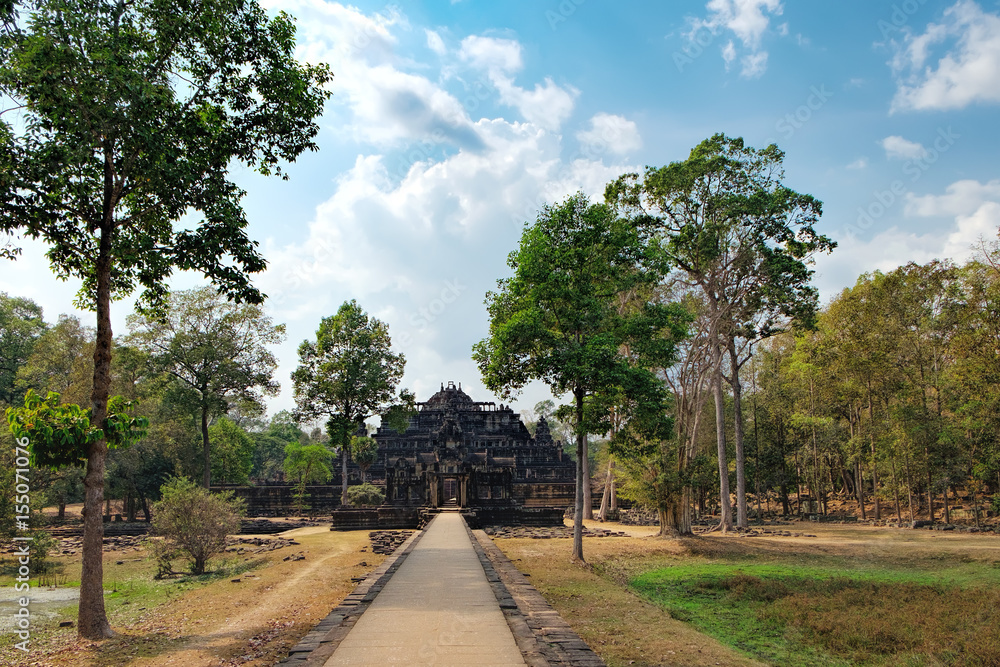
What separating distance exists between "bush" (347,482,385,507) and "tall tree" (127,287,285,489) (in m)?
7.26

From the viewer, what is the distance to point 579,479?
51.6 ft

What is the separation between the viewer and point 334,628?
22.2ft

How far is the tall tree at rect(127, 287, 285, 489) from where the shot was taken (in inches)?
1138

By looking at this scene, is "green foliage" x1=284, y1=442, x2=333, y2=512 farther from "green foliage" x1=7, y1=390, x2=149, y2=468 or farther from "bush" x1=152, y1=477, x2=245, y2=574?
"green foliage" x1=7, y1=390, x2=149, y2=468

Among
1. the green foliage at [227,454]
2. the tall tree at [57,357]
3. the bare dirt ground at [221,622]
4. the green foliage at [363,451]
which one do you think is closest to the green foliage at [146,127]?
the bare dirt ground at [221,622]

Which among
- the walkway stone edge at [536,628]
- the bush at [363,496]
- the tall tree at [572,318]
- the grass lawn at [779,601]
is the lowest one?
the bush at [363,496]

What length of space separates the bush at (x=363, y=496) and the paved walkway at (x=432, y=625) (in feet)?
73.8

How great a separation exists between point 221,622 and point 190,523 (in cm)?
684

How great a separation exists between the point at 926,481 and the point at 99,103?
99.7 feet

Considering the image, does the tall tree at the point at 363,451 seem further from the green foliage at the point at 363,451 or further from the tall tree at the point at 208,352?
the tall tree at the point at 208,352

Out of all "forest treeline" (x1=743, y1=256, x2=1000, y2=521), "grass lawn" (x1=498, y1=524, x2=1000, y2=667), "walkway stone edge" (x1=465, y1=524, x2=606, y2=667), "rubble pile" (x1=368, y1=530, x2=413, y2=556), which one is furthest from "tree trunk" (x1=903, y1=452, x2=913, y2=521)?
"walkway stone edge" (x1=465, y1=524, x2=606, y2=667)

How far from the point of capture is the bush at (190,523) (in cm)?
1482

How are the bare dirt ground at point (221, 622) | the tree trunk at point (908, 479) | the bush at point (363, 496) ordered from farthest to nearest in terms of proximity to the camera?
the bush at point (363, 496), the tree trunk at point (908, 479), the bare dirt ground at point (221, 622)

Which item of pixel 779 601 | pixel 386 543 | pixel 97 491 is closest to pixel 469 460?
pixel 386 543
